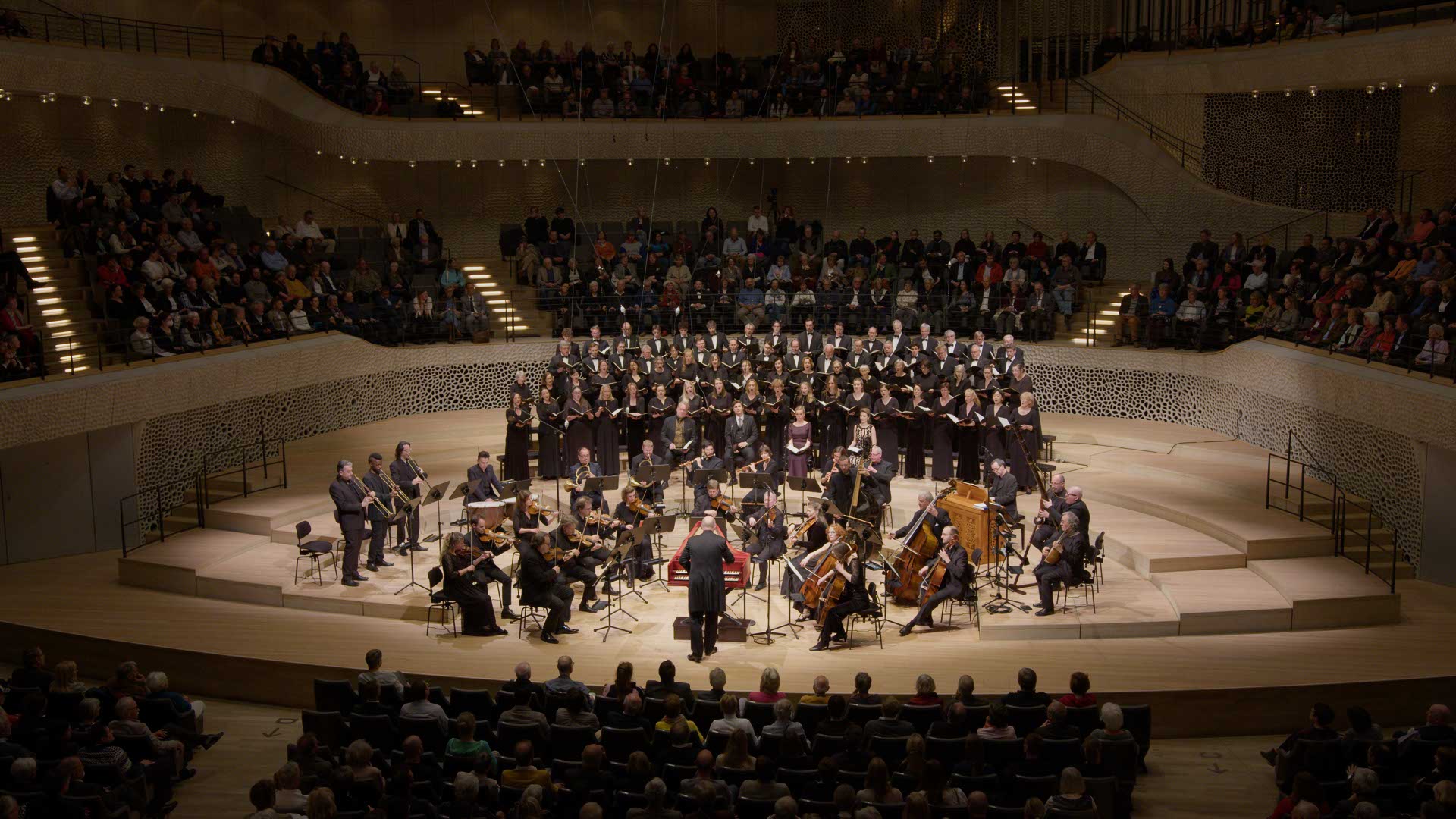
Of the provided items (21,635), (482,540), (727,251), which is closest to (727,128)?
(727,251)

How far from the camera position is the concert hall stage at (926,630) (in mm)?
12461

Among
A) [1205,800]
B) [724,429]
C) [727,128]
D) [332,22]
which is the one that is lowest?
[1205,800]

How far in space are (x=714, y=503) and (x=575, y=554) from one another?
2195 mm

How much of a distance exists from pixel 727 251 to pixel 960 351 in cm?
623

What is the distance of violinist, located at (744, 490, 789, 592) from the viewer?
15289mm

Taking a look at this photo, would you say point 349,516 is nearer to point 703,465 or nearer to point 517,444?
point 517,444

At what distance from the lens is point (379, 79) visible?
26.0 meters

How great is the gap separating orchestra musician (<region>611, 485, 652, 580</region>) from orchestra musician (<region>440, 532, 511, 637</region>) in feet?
6.03

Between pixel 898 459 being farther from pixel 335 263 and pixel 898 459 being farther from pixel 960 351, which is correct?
pixel 335 263

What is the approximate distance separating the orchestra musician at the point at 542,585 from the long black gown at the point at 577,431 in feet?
17.6

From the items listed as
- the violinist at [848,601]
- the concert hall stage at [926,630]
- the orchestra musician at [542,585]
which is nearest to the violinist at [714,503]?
the concert hall stage at [926,630]

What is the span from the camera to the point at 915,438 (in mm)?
19312

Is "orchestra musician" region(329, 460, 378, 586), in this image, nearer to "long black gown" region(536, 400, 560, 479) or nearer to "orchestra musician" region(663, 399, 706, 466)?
"long black gown" region(536, 400, 560, 479)

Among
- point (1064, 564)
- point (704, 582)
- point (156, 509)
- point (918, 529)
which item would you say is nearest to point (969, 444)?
point (918, 529)
